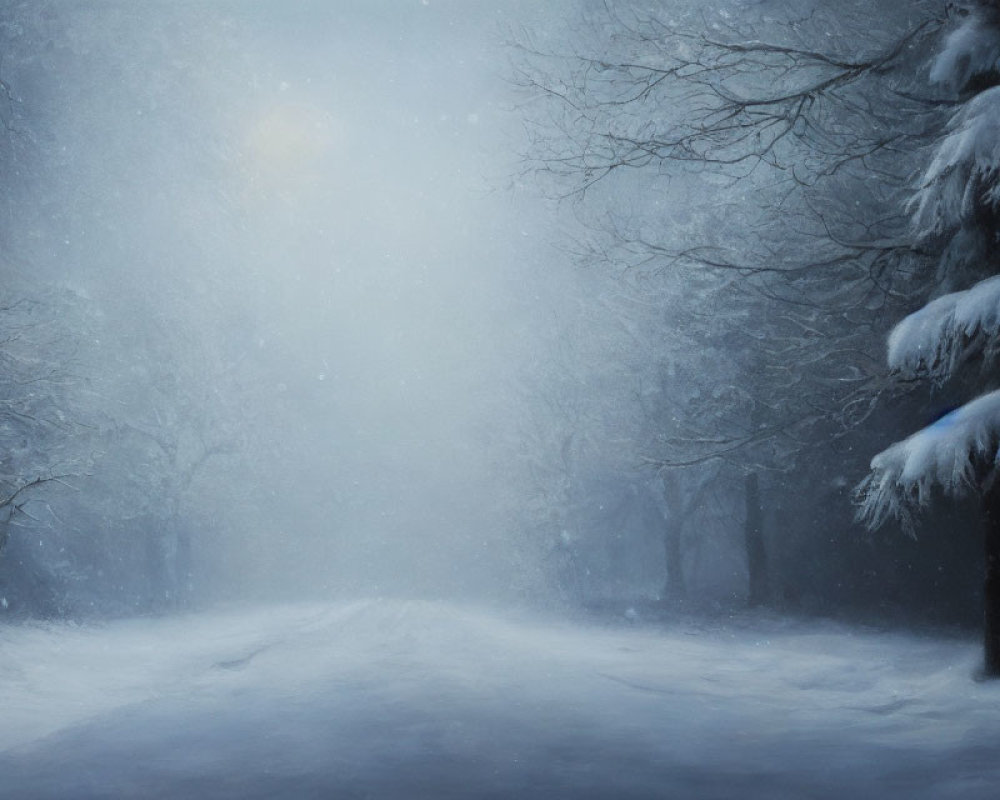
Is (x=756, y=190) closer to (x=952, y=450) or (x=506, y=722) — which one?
(x=952, y=450)

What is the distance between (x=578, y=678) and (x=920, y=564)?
11394 millimetres

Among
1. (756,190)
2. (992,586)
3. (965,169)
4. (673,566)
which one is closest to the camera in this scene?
(965,169)

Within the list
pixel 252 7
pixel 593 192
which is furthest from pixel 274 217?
pixel 593 192

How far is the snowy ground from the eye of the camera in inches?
224

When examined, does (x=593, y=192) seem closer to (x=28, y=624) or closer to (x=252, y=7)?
(x=28, y=624)

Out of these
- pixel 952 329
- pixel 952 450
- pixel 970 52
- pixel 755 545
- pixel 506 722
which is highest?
pixel 970 52

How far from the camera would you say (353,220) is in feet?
199

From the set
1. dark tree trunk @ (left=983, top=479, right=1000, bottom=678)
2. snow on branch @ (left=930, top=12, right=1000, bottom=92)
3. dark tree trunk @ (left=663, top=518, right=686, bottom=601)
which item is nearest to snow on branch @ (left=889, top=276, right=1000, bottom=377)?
dark tree trunk @ (left=983, top=479, right=1000, bottom=678)

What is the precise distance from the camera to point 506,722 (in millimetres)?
7605

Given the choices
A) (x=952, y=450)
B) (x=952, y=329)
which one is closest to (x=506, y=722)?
(x=952, y=450)

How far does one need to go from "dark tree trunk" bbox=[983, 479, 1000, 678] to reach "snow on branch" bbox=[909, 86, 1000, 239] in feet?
8.86

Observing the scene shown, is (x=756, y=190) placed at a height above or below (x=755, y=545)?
above

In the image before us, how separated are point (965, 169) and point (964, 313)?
1.59 metres

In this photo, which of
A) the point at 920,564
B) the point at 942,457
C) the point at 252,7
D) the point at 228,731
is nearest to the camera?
the point at 942,457
